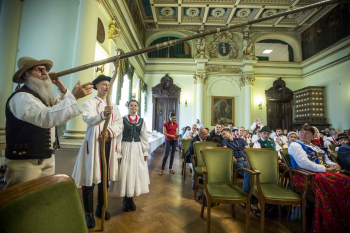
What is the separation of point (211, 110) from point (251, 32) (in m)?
5.58

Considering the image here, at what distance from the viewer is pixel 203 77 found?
9625 mm

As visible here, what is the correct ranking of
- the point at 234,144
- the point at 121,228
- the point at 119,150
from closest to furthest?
the point at 121,228, the point at 119,150, the point at 234,144

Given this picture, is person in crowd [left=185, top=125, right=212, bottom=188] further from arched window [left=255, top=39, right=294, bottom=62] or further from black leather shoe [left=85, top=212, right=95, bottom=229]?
arched window [left=255, top=39, right=294, bottom=62]

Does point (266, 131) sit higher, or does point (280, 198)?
point (266, 131)

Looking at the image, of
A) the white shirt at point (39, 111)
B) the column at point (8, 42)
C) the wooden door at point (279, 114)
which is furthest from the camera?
the wooden door at point (279, 114)

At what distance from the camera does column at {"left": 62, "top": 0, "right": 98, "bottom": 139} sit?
2887mm

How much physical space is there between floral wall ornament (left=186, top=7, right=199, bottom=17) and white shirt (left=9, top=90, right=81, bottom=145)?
32.4 ft

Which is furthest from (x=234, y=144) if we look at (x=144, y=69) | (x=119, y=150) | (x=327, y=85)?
(x=327, y=85)

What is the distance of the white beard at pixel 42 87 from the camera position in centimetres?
129

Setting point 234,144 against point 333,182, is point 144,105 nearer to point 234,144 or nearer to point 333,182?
point 234,144

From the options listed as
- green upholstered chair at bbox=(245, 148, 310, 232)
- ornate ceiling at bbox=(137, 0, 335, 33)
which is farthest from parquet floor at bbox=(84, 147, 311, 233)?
ornate ceiling at bbox=(137, 0, 335, 33)

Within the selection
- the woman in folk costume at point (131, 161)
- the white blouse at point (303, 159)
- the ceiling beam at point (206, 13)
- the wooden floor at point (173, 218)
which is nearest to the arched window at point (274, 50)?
the ceiling beam at point (206, 13)

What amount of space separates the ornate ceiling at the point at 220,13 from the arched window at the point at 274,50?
2.81 ft

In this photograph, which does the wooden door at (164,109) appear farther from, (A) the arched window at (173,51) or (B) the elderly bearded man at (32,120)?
(B) the elderly bearded man at (32,120)
